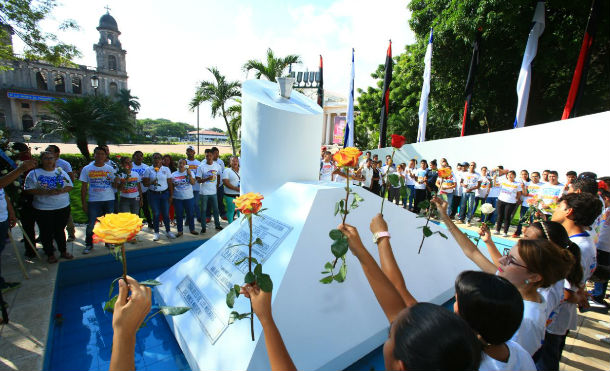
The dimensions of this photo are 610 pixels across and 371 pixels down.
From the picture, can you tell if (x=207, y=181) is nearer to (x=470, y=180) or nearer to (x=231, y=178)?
(x=231, y=178)

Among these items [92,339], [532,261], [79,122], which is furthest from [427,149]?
[79,122]

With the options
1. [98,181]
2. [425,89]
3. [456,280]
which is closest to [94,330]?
[98,181]

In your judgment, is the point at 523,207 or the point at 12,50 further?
the point at 12,50

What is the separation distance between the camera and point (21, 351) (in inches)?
93.7

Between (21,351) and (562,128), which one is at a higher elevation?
(562,128)

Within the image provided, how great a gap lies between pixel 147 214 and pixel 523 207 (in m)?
8.78

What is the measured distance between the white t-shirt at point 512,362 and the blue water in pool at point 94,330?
4.75 ft

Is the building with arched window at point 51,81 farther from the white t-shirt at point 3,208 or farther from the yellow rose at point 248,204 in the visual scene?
the yellow rose at point 248,204

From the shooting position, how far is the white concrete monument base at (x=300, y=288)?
2123mm

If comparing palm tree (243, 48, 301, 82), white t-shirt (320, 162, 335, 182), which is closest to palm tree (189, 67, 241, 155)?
palm tree (243, 48, 301, 82)

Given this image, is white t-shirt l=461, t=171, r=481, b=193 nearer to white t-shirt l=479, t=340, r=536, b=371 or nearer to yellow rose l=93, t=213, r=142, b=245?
white t-shirt l=479, t=340, r=536, b=371

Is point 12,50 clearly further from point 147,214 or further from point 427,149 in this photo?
point 427,149

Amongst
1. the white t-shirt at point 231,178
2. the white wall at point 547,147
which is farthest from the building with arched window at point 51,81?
the white wall at point 547,147

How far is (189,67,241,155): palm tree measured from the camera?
541 inches
